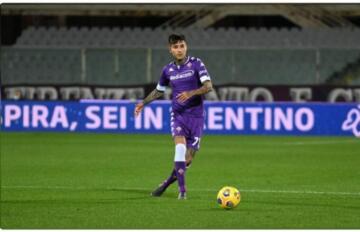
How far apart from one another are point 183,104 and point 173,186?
227cm

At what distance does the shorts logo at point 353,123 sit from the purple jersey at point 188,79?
1392cm

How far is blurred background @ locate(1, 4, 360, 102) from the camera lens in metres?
29.2

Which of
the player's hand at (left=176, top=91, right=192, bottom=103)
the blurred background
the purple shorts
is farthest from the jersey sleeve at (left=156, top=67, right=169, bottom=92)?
the blurred background

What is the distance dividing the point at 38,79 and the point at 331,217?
2173 centimetres

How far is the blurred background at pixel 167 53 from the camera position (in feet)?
95.9

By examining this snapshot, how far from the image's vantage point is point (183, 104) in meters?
12.4

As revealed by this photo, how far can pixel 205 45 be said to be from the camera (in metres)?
33.0

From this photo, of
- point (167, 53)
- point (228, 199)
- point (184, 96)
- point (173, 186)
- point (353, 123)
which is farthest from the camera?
point (167, 53)

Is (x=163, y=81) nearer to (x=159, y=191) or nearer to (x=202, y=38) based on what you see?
(x=159, y=191)

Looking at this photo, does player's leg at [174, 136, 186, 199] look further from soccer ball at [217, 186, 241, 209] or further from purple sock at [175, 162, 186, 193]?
soccer ball at [217, 186, 241, 209]

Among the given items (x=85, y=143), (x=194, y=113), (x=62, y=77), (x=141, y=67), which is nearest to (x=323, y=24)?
(x=141, y=67)

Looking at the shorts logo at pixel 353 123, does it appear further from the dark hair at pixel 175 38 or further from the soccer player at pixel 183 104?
the dark hair at pixel 175 38

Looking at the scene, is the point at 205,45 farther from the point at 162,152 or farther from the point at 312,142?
the point at 162,152

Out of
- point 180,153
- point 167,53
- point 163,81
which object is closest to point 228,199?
point 180,153
